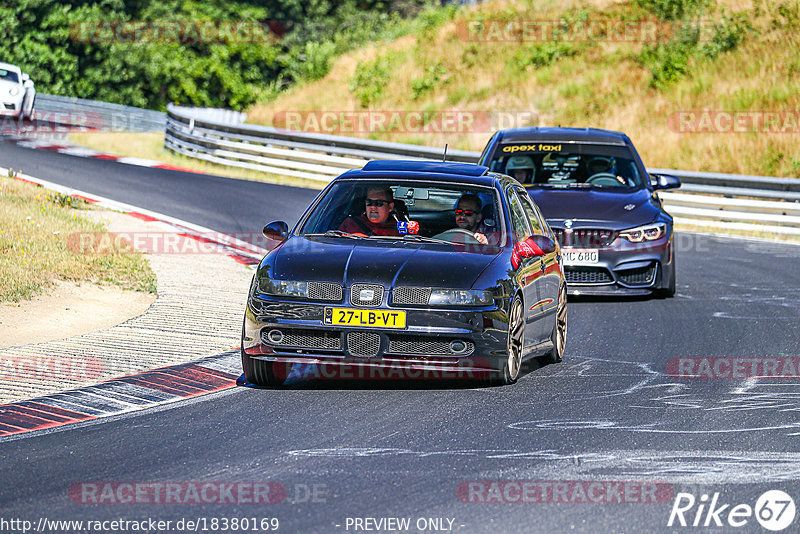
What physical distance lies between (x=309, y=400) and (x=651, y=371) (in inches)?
112

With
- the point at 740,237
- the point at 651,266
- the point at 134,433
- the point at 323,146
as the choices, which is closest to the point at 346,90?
the point at 323,146

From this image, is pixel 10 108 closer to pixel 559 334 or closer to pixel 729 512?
pixel 559 334

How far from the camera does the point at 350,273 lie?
8453 mm

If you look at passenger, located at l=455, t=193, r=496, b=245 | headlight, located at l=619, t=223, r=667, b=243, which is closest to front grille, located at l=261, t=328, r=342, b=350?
passenger, located at l=455, t=193, r=496, b=245

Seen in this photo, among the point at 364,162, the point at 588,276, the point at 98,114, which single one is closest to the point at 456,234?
the point at 588,276

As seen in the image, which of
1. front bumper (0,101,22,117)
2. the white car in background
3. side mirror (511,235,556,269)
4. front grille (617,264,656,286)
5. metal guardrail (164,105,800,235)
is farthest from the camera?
front bumper (0,101,22,117)

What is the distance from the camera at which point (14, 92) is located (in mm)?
34500

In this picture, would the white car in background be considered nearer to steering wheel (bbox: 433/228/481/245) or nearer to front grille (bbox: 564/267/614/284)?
front grille (bbox: 564/267/614/284)

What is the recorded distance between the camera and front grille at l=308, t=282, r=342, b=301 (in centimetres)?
835

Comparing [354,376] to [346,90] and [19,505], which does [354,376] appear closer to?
[19,505]

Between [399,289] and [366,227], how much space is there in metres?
1.35

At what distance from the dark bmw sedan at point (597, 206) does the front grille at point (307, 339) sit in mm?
5326

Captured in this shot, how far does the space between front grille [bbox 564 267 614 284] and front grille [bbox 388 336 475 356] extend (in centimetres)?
517

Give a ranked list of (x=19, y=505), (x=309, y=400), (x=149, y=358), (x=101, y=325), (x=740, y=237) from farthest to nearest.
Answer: (x=740, y=237), (x=101, y=325), (x=149, y=358), (x=309, y=400), (x=19, y=505)
